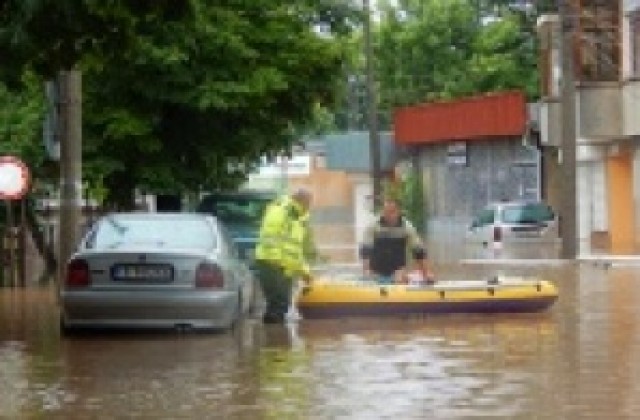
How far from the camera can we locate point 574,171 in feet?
131

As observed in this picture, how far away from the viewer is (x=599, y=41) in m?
47.4

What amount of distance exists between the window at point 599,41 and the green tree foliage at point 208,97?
53.3 feet

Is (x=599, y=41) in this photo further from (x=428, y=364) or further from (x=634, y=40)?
(x=428, y=364)

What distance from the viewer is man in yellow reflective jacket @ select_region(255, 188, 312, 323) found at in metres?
19.2

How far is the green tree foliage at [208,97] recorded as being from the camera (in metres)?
29.5

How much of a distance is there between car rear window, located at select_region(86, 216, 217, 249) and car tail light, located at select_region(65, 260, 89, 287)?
0.42 m

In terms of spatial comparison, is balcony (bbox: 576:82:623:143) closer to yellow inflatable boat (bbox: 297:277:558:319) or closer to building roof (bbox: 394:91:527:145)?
building roof (bbox: 394:91:527:145)

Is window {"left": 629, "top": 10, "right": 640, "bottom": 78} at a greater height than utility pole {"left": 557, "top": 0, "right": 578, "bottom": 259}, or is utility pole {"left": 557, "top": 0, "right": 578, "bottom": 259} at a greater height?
window {"left": 629, "top": 10, "right": 640, "bottom": 78}

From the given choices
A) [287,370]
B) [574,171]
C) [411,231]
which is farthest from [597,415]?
[574,171]

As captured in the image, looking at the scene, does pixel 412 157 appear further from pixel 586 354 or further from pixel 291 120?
pixel 586 354

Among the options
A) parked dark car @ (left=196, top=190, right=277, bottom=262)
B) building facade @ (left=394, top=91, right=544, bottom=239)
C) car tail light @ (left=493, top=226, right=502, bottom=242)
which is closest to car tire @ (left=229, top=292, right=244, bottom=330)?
parked dark car @ (left=196, top=190, right=277, bottom=262)

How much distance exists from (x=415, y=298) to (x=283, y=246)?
1.95 metres

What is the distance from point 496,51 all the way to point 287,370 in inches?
2119

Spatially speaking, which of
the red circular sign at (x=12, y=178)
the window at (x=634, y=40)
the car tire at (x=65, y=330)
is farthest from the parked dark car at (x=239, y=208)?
the window at (x=634, y=40)
